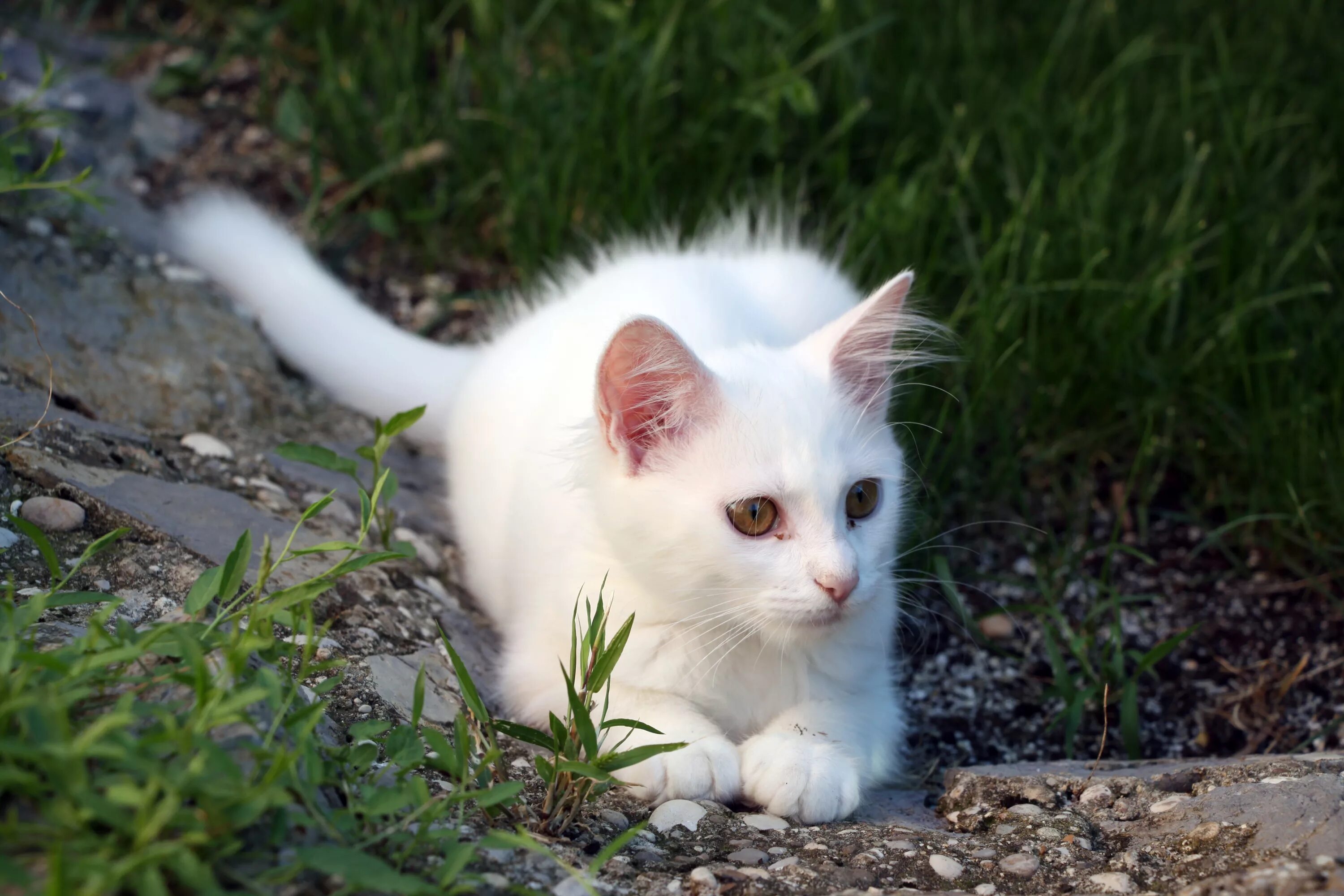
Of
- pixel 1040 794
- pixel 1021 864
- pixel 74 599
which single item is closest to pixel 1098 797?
pixel 1040 794

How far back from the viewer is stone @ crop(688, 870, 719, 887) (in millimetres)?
1658

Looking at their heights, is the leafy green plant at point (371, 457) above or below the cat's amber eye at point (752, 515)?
above

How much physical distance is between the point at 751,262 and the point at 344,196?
146 centimetres

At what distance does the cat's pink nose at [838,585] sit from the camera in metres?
1.97

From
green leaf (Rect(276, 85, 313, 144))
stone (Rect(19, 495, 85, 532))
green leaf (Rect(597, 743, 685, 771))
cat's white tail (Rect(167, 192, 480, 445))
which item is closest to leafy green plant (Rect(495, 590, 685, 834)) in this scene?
green leaf (Rect(597, 743, 685, 771))

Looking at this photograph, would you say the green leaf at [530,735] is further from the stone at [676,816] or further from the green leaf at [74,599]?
the green leaf at [74,599]

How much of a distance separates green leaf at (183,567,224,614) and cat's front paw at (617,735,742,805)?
0.77m

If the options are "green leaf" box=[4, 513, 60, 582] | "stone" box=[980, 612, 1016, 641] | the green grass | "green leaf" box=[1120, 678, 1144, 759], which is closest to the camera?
"green leaf" box=[4, 513, 60, 582]

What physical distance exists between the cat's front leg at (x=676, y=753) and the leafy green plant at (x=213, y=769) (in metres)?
0.28

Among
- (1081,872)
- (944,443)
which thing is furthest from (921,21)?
(1081,872)

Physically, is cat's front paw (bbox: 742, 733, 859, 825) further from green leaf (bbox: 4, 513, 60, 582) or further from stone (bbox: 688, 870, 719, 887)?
green leaf (bbox: 4, 513, 60, 582)

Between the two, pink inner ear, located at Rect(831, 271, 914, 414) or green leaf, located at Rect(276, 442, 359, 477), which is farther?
pink inner ear, located at Rect(831, 271, 914, 414)

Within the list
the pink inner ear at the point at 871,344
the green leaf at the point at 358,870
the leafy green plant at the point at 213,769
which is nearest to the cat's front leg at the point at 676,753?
the leafy green plant at the point at 213,769

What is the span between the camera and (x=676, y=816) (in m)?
1.91
